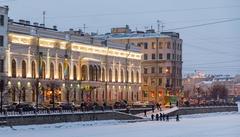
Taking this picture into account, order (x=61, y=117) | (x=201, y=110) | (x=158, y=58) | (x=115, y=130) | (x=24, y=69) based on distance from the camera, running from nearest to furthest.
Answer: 1. (x=115, y=130)
2. (x=61, y=117)
3. (x=24, y=69)
4. (x=201, y=110)
5. (x=158, y=58)

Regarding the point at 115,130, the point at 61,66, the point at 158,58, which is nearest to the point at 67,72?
the point at 61,66

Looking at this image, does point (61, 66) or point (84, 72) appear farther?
point (84, 72)

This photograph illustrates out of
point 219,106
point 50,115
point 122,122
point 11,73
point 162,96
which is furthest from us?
point 162,96

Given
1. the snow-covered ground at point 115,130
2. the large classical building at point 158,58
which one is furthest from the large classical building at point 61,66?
the large classical building at point 158,58

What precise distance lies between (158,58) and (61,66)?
43712mm

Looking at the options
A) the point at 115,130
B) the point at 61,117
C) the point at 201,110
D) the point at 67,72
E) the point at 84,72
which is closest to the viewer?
the point at 115,130

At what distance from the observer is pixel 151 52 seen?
136250 millimetres

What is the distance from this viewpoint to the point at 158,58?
136125mm

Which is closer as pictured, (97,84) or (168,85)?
(97,84)

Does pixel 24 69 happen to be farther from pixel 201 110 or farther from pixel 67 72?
pixel 201 110

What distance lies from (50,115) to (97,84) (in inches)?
1453

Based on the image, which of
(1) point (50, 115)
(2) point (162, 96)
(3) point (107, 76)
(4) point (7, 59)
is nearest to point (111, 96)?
(3) point (107, 76)

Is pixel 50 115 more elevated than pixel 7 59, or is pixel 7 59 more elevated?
pixel 7 59

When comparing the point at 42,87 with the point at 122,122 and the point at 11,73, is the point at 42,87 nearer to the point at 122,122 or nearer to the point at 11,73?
the point at 11,73
